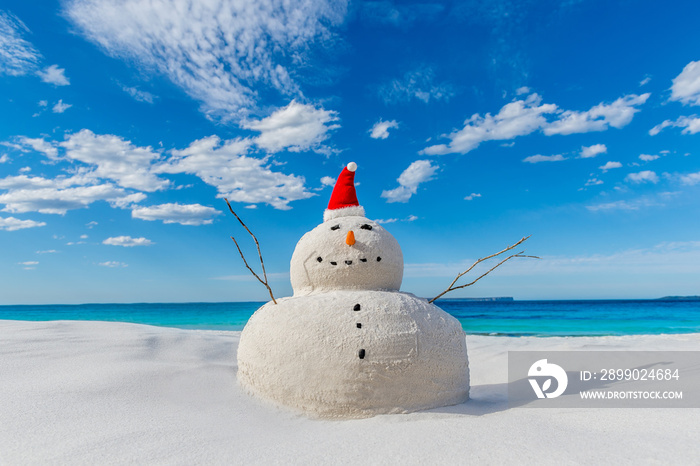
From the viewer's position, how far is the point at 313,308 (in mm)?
4309

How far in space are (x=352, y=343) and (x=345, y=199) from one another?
202 cm

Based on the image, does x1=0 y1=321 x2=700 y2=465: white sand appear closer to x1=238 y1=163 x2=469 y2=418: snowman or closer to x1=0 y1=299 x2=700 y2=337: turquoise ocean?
x1=238 y1=163 x2=469 y2=418: snowman

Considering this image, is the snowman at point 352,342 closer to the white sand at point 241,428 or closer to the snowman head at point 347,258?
the snowman head at point 347,258

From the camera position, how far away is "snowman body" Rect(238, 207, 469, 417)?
13.2ft

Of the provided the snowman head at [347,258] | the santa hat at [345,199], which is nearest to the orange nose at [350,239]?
the snowman head at [347,258]

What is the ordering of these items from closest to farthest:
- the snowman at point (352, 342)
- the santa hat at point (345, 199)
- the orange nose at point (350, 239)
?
the snowman at point (352, 342)
the orange nose at point (350, 239)
the santa hat at point (345, 199)

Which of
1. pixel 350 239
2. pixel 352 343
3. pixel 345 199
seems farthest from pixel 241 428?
pixel 345 199

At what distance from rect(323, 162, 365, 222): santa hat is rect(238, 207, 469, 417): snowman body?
49 cm

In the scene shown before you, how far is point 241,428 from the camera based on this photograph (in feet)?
12.5

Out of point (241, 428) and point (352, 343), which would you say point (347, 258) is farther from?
point (241, 428)

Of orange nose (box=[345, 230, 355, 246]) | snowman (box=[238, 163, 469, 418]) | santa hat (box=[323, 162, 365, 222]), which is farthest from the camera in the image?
santa hat (box=[323, 162, 365, 222])

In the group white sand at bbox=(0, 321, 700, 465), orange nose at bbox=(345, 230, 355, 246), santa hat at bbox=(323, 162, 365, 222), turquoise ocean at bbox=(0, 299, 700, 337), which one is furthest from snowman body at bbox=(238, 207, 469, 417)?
turquoise ocean at bbox=(0, 299, 700, 337)

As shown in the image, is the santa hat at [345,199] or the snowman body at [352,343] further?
the santa hat at [345,199]

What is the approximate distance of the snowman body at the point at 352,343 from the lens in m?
4.02
